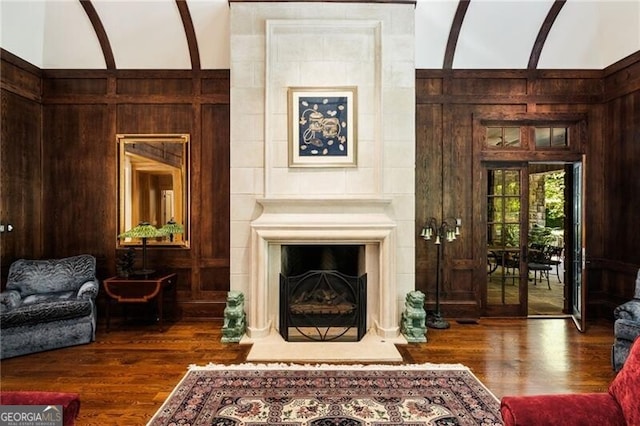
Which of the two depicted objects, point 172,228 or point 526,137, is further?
point 526,137

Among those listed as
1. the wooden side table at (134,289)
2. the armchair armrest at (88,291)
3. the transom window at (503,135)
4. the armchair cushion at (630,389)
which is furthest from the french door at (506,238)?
the armchair armrest at (88,291)

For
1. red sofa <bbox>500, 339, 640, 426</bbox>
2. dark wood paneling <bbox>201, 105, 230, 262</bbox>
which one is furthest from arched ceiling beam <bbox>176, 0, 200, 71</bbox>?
red sofa <bbox>500, 339, 640, 426</bbox>

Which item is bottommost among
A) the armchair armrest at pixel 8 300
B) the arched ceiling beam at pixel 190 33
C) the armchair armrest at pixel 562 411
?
the armchair armrest at pixel 8 300

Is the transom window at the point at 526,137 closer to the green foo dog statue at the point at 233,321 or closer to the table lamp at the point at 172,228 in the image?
the green foo dog statue at the point at 233,321

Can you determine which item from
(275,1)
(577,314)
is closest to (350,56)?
(275,1)

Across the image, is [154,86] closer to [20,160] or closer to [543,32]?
[20,160]

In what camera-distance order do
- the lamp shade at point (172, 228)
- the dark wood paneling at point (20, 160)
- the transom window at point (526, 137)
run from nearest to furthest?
the dark wood paneling at point (20, 160), the lamp shade at point (172, 228), the transom window at point (526, 137)

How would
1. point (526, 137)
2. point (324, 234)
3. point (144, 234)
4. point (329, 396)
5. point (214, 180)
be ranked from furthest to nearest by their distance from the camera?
point (526, 137) → point (214, 180) → point (144, 234) → point (324, 234) → point (329, 396)

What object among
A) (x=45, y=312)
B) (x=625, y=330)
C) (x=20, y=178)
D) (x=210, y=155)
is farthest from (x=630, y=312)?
(x=20, y=178)

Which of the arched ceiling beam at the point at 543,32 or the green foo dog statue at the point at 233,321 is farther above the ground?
the arched ceiling beam at the point at 543,32

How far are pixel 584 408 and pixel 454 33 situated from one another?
4.26m

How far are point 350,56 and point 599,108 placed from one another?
346cm

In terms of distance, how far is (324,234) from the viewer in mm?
3756

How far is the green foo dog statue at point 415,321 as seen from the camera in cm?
376
